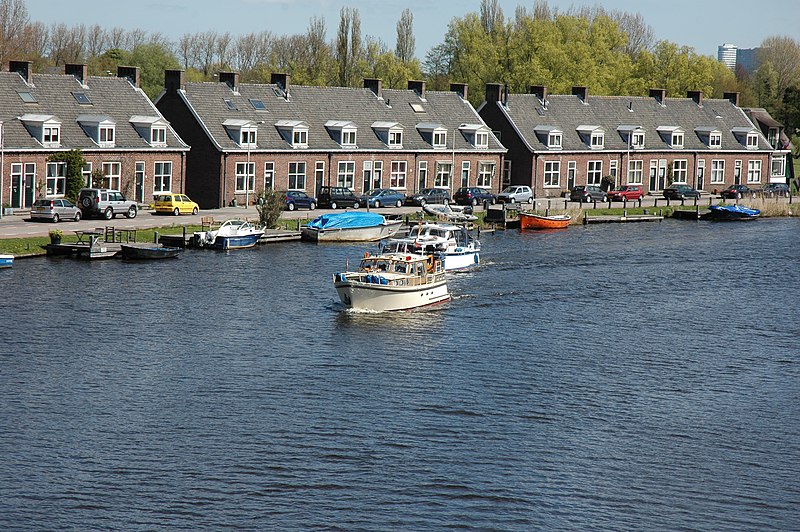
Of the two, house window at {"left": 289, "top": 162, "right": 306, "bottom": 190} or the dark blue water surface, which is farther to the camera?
house window at {"left": 289, "top": 162, "right": 306, "bottom": 190}

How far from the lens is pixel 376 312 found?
5534 cm

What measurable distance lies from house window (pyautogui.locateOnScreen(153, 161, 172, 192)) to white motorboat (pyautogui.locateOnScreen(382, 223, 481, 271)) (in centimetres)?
2503

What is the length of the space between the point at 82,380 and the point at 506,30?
11416 centimetres

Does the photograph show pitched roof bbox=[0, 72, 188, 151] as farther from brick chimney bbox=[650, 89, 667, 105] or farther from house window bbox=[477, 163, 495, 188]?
brick chimney bbox=[650, 89, 667, 105]

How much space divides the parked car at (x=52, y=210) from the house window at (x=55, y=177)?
515cm

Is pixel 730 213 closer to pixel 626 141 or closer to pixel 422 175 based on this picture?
pixel 626 141

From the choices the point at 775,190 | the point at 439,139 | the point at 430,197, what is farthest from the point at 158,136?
the point at 775,190

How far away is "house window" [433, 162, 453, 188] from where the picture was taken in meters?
105

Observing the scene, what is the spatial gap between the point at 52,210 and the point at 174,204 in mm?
10220

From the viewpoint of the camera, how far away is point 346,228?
3155 inches


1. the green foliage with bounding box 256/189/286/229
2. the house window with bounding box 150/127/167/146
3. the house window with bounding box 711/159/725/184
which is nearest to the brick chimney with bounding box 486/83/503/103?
the house window with bounding box 711/159/725/184

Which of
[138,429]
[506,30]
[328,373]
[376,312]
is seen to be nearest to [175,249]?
[376,312]

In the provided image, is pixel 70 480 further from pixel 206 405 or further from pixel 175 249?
pixel 175 249

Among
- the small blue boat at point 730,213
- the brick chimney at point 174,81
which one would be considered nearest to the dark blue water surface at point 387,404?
the brick chimney at point 174,81
